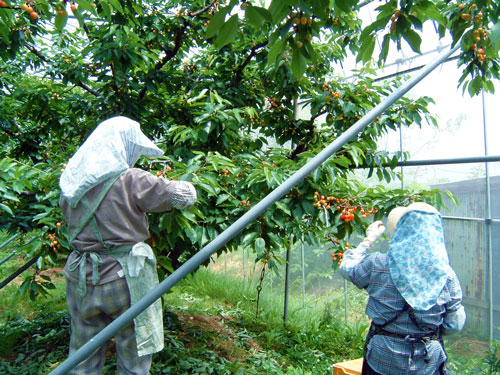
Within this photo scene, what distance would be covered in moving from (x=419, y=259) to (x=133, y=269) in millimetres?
1232

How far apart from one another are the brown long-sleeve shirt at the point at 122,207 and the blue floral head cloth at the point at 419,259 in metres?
1.01

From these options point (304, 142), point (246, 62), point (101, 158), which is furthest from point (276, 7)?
point (304, 142)

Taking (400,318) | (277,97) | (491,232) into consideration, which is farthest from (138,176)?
(491,232)

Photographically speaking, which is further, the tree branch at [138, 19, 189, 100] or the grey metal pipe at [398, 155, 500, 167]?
the tree branch at [138, 19, 189, 100]

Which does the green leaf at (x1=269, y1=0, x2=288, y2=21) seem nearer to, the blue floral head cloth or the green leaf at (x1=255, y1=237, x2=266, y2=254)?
the blue floral head cloth

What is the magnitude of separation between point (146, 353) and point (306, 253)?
366 centimetres

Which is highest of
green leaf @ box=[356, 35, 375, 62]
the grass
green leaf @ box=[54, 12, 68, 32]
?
green leaf @ box=[54, 12, 68, 32]

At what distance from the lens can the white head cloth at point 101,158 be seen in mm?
1996

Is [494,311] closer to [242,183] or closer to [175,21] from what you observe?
[242,183]

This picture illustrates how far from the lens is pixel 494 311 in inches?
134

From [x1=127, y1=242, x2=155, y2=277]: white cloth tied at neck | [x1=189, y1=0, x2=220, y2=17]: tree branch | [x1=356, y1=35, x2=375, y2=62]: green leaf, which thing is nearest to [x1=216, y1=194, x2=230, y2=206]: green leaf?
[x1=127, y1=242, x2=155, y2=277]: white cloth tied at neck

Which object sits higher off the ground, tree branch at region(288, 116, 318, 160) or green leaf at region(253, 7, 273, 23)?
green leaf at region(253, 7, 273, 23)

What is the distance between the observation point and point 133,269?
202 cm

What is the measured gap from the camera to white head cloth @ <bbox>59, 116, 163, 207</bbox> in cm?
200
